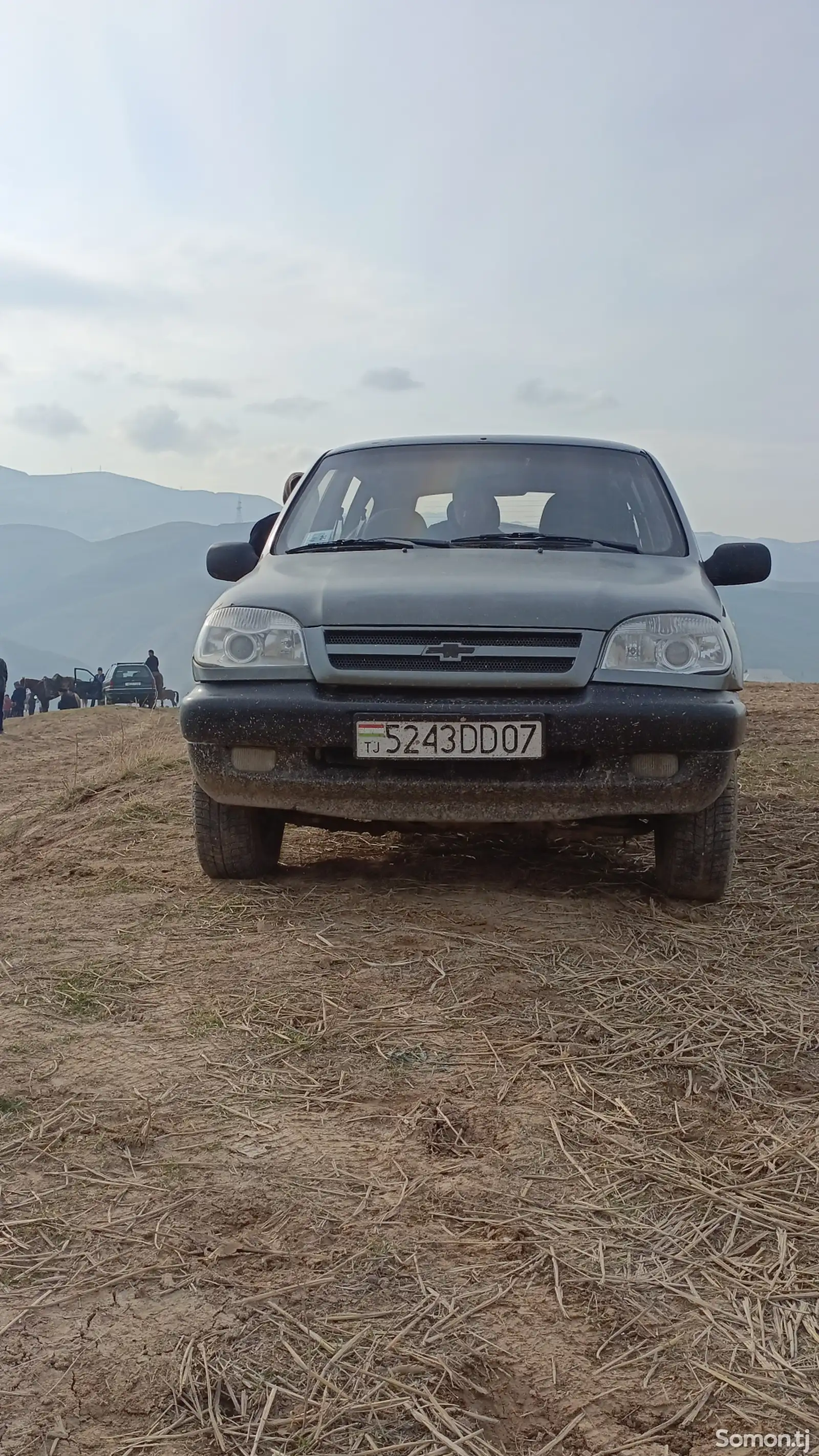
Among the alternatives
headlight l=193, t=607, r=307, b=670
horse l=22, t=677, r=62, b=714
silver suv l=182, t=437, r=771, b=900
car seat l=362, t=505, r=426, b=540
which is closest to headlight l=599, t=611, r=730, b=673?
silver suv l=182, t=437, r=771, b=900

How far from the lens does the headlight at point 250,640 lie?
3.68m

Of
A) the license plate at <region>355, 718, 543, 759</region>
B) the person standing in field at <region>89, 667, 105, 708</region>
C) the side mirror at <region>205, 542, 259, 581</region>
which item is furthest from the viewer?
the person standing in field at <region>89, 667, 105, 708</region>

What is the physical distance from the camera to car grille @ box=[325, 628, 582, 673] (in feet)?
11.5

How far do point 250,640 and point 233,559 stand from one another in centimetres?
115

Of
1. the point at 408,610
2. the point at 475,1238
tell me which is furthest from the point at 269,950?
the point at 475,1238

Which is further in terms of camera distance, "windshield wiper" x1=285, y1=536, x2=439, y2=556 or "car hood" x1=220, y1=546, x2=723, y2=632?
"windshield wiper" x1=285, y1=536, x2=439, y2=556

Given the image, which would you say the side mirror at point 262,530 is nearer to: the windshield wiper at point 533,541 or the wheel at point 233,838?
the windshield wiper at point 533,541

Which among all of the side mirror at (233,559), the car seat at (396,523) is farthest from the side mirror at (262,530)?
the car seat at (396,523)

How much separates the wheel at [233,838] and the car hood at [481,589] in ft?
2.31

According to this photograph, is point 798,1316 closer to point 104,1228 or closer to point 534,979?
point 104,1228

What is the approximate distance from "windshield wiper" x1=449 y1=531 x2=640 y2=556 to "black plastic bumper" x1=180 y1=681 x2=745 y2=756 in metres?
0.96

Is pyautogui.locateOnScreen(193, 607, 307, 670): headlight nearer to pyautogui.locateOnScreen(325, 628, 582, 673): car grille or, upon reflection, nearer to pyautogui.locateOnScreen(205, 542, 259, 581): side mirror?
pyautogui.locateOnScreen(325, 628, 582, 673): car grille

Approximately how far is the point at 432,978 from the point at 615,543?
6.68 feet

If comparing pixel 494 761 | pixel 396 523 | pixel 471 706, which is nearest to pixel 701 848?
pixel 494 761
